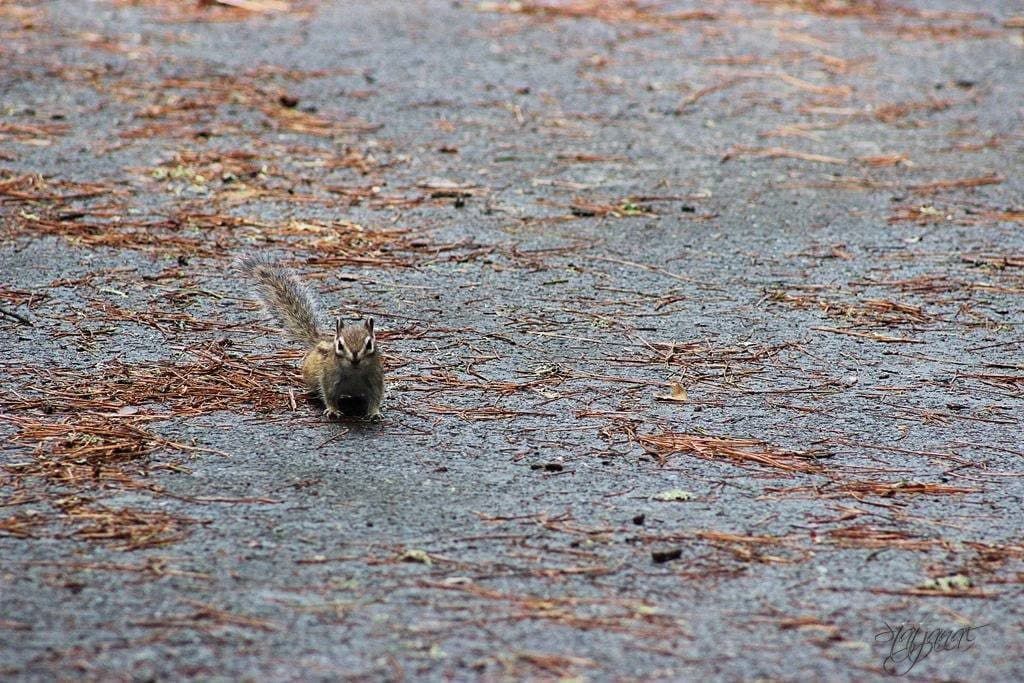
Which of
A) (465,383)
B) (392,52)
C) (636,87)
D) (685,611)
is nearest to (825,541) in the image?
(685,611)

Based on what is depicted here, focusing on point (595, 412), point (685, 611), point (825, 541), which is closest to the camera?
point (685, 611)

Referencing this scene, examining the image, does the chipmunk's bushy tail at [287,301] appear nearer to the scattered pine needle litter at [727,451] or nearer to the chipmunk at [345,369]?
the chipmunk at [345,369]

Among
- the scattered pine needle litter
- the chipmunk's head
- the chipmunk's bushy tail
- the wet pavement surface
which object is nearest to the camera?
the wet pavement surface

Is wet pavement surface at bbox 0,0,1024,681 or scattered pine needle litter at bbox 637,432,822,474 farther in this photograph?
scattered pine needle litter at bbox 637,432,822,474

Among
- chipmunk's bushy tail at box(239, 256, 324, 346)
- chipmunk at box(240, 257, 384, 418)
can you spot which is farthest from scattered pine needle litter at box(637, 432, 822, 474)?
chipmunk's bushy tail at box(239, 256, 324, 346)

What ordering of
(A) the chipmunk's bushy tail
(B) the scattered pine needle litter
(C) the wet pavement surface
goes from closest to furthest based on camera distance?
1. (C) the wet pavement surface
2. (B) the scattered pine needle litter
3. (A) the chipmunk's bushy tail

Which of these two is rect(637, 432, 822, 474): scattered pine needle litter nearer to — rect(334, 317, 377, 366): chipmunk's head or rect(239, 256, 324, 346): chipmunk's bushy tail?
rect(334, 317, 377, 366): chipmunk's head

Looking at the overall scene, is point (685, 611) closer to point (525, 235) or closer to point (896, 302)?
point (896, 302)
